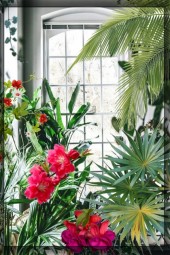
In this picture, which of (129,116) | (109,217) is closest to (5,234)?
(109,217)

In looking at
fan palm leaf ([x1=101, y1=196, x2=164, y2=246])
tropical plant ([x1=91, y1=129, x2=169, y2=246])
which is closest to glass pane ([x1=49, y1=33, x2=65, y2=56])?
tropical plant ([x1=91, y1=129, x2=169, y2=246])

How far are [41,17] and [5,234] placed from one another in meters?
1.29

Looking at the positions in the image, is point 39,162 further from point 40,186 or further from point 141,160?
point 141,160

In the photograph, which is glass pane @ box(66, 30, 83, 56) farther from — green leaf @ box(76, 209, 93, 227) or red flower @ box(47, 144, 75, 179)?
green leaf @ box(76, 209, 93, 227)

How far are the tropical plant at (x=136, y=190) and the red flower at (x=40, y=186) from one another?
0.90 feet

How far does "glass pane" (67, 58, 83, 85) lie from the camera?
2512 mm

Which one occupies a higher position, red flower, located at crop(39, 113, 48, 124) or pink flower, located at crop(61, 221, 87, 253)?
red flower, located at crop(39, 113, 48, 124)

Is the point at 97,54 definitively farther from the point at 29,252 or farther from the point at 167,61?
the point at 29,252

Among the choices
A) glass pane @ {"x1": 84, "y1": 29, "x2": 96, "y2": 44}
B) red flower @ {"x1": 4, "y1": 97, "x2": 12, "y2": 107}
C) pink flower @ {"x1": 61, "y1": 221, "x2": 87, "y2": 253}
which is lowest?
pink flower @ {"x1": 61, "y1": 221, "x2": 87, "y2": 253}

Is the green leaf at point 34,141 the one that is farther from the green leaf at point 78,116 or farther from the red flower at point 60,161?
the green leaf at point 78,116

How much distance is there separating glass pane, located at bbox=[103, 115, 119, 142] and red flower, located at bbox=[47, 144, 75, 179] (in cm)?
26

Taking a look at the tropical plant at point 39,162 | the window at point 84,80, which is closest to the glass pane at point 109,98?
the window at point 84,80

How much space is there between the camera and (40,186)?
246 centimetres

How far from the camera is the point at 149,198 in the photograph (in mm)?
2443
